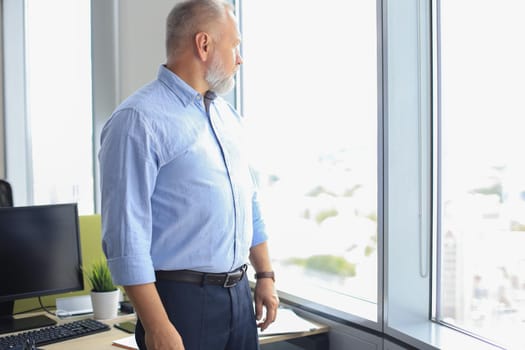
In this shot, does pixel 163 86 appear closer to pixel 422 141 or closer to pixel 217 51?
pixel 217 51

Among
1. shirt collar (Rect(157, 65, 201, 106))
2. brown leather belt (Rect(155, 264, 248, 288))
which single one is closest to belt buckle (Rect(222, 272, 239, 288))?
brown leather belt (Rect(155, 264, 248, 288))

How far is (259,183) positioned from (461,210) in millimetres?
1185

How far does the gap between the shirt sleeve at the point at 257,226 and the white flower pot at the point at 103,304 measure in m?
0.58

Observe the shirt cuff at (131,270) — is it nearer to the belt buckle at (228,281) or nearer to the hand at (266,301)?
the belt buckle at (228,281)

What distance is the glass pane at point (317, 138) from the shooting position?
215 centimetres

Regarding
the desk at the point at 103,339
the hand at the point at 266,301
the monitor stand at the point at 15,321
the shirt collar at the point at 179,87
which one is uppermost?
the shirt collar at the point at 179,87

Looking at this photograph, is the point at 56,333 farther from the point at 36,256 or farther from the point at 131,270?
the point at 131,270

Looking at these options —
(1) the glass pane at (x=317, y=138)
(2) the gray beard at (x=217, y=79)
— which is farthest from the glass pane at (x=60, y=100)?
(2) the gray beard at (x=217, y=79)

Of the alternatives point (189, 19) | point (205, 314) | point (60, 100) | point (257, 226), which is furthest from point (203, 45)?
point (60, 100)

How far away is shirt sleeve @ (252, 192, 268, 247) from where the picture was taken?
6.03ft

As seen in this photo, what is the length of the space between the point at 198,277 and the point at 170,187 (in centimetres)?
25

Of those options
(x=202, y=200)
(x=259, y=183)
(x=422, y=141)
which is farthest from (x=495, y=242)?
(x=259, y=183)

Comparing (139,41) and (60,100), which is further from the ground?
(139,41)

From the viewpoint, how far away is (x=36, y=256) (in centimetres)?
198
